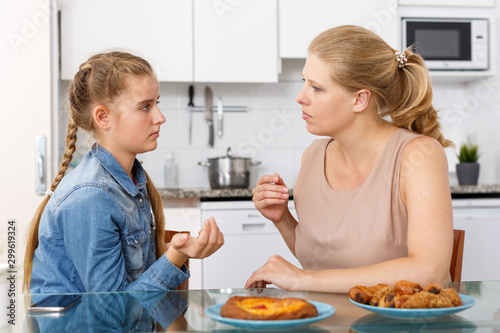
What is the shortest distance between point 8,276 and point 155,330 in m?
0.28

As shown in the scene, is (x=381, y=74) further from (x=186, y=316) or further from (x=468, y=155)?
(x=468, y=155)

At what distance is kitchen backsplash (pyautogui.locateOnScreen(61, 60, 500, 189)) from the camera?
139 inches

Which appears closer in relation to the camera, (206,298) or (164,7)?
(206,298)

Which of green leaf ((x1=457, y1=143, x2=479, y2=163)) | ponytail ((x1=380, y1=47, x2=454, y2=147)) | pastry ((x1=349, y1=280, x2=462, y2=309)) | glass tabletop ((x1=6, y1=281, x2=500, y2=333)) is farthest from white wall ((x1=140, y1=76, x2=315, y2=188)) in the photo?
pastry ((x1=349, y1=280, x2=462, y2=309))

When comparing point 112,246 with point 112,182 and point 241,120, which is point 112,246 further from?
point 241,120

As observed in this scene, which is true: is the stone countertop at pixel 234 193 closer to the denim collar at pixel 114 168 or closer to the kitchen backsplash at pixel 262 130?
the kitchen backsplash at pixel 262 130

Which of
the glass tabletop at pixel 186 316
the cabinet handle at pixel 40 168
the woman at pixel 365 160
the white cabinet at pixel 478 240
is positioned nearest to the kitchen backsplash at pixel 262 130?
the white cabinet at pixel 478 240

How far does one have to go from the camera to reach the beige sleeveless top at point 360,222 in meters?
1.42

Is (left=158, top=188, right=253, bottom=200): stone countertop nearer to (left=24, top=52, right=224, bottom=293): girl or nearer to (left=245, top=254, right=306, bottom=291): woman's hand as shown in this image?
Answer: (left=24, top=52, right=224, bottom=293): girl

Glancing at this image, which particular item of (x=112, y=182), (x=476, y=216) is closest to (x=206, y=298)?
(x=112, y=182)

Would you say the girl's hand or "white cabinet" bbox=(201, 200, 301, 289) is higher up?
the girl's hand

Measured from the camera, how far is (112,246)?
1214 millimetres

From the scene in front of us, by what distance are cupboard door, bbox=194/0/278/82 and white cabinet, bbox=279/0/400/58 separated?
0.22 feet

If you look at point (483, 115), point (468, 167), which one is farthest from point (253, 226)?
point (483, 115)
